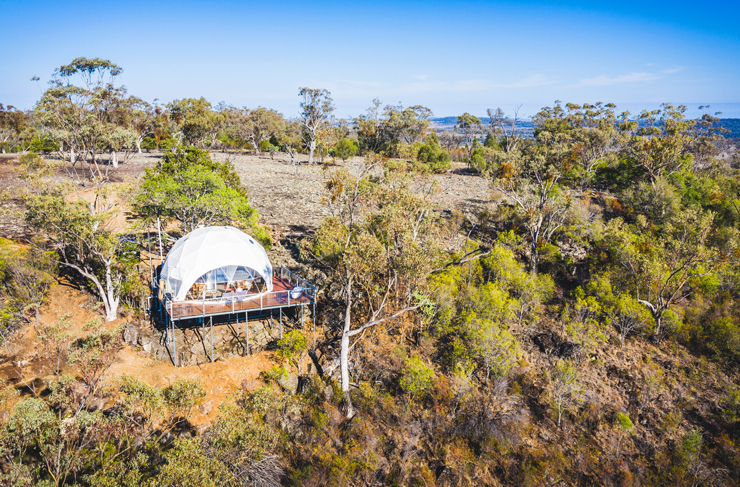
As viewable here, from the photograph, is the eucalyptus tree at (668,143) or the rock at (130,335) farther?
the eucalyptus tree at (668,143)

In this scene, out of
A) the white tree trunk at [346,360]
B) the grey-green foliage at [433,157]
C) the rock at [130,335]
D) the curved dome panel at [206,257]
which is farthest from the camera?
the grey-green foliage at [433,157]

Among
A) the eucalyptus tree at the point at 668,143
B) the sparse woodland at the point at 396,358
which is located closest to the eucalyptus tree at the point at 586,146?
the eucalyptus tree at the point at 668,143

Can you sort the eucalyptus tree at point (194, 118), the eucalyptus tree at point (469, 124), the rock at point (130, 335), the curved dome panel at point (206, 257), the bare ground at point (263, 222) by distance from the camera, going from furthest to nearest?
the eucalyptus tree at point (469, 124)
the eucalyptus tree at point (194, 118)
the curved dome panel at point (206, 257)
the rock at point (130, 335)
the bare ground at point (263, 222)

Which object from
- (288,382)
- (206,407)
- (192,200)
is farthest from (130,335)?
(192,200)

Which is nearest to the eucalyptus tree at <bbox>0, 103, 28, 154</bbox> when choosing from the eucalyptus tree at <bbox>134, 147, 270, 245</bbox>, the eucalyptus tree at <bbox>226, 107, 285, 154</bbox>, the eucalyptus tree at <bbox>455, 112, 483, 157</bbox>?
the eucalyptus tree at <bbox>226, 107, 285, 154</bbox>

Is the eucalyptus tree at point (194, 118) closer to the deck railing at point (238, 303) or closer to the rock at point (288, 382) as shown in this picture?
the deck railing at point (238, 303)

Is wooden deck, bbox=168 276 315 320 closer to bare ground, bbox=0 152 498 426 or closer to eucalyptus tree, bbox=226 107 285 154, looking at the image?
bare ground, bbox=0 152 498 426

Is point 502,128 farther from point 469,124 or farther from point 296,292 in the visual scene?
point 296,292

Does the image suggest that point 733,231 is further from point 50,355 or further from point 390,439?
point 50,355
